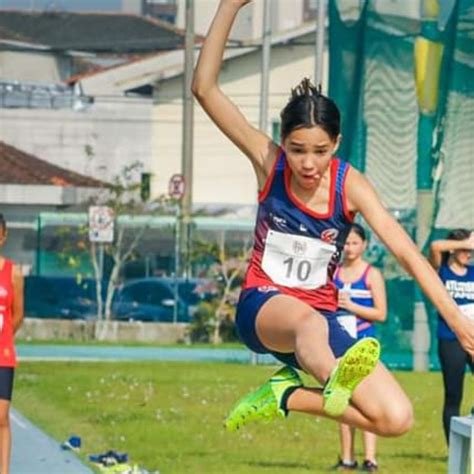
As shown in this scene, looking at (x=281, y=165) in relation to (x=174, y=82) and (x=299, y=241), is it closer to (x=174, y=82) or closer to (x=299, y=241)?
(x=299, y=241)

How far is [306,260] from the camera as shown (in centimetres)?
870

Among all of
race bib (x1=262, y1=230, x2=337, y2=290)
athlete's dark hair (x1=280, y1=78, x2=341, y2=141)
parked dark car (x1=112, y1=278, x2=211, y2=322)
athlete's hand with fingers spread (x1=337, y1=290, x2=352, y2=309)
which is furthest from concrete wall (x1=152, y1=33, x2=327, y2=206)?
athlete's dark hair (x1=280, y1=78, x2=341, y2=141)

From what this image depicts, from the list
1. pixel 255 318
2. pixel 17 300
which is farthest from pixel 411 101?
pixel 255 318

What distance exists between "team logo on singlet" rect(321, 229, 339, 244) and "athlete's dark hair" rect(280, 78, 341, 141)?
1.44ft

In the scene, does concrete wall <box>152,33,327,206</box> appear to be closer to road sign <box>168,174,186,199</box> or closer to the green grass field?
road sign <box>168,174,186,199</box>

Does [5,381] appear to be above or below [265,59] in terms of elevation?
below

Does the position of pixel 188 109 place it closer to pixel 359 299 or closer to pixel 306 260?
pixel 359 299

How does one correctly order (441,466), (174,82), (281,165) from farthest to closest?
1. (174,82)
2. (441,466)
3. (281,165)

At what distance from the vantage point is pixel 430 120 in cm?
2486

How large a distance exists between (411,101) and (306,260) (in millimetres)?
16693

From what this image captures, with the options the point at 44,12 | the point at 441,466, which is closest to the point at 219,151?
the point at 44,12

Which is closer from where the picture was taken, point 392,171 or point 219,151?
point 392,171

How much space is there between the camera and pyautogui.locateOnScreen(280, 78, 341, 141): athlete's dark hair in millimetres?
8484

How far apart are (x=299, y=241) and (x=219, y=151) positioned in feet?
171
